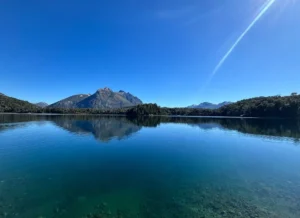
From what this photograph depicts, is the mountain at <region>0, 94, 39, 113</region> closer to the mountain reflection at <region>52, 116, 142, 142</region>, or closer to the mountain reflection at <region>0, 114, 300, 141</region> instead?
the mountain reflection at <region>0, 114, 300, 141</region>

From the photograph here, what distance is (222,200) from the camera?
465 inches

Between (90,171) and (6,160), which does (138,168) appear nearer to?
(90,171)

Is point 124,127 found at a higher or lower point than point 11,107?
lower

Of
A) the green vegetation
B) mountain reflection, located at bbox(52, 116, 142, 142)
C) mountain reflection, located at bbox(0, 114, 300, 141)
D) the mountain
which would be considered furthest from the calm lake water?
the mountain

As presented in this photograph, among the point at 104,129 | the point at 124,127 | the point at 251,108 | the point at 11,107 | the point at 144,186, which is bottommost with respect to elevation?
the point at 144,186

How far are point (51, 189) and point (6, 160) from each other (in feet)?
33.6

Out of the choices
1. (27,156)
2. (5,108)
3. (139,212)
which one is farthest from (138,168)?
(5,108)

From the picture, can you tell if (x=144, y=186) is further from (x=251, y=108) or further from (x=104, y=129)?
(x=251, y=108)

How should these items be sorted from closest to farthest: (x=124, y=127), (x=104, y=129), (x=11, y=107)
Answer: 1. (x=104, y=129)
2. (x=124, y=127)
3. (x=11, y=107)

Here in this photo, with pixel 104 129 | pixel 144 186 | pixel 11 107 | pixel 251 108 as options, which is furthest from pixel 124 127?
pixel 11 107

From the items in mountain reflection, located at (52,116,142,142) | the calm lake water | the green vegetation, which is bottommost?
the calm lake water

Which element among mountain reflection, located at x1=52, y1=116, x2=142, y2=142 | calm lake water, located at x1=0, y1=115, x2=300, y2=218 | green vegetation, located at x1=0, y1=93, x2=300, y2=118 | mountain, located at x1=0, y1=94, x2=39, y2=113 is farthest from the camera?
mountain, located at x1=0, y1=94, x2=39, y2=113

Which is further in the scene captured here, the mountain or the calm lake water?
the mountain

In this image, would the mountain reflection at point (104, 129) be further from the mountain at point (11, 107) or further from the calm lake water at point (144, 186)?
the mountain at point (11, 107)
